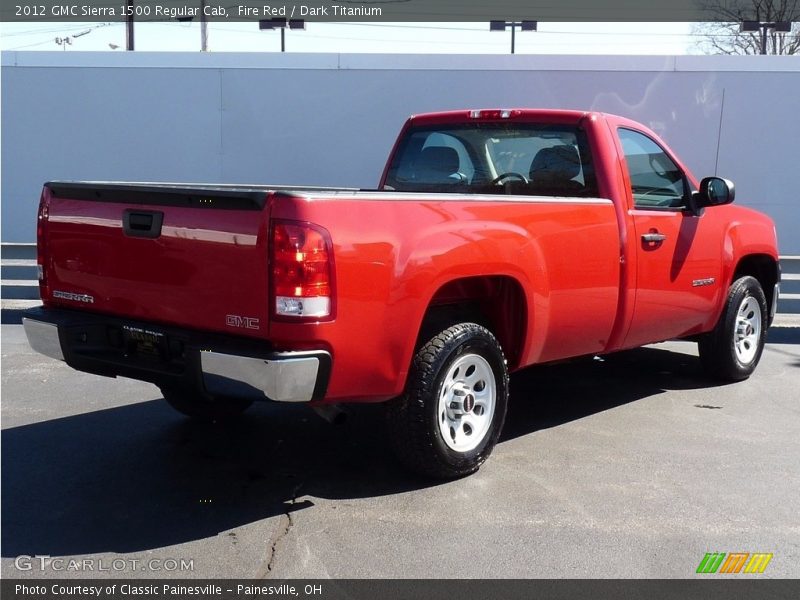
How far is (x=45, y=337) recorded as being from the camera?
4336mm

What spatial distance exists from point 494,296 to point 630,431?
4.67 feet

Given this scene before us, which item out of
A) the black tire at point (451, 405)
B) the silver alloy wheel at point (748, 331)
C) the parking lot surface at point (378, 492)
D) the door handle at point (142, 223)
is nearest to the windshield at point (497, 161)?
the black tire at point (451, 405)

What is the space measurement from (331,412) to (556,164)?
236cm

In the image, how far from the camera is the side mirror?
596 centimetres

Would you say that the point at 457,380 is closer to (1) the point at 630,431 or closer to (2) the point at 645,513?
(2) the point at 645,513

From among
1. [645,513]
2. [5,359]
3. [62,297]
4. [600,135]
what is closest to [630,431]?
[645,513]

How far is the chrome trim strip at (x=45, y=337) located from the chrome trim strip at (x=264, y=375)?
3.27 ft

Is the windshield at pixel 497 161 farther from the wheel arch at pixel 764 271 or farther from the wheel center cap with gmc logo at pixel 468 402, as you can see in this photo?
the wheel arch at pixel 764 271

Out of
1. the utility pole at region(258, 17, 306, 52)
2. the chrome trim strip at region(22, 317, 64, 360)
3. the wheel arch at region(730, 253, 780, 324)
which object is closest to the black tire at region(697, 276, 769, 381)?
the wheel arch at region(730, 253, 780, 324)

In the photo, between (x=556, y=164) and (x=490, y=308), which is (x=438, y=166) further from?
(x=490, y=308)

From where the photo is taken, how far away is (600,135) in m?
5.43

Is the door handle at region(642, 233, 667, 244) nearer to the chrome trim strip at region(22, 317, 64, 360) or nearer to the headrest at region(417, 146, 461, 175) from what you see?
the headrest at region(417, 146, 461, 175)

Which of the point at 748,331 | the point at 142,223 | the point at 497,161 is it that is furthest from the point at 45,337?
the point at 748,331

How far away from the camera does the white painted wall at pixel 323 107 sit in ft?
40.6
